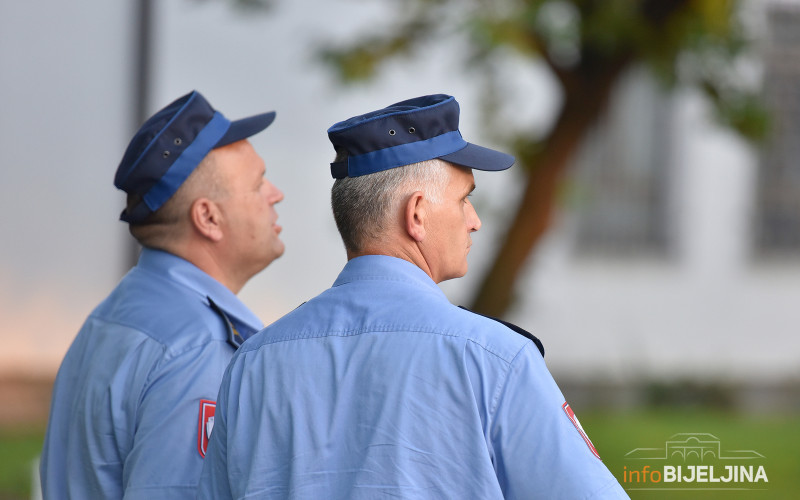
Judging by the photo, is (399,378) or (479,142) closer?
(399,378)

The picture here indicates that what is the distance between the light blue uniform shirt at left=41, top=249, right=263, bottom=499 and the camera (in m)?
1.44

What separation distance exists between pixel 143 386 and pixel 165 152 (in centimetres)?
46

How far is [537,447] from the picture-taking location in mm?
1031

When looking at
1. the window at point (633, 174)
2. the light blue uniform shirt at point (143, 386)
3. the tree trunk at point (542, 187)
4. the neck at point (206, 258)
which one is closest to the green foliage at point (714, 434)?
the tree trunk at point (542, 187)

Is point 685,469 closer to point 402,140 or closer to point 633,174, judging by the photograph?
point 402,140

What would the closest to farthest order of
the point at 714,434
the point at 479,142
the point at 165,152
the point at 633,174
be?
1. the point at 165,152
2. the point at 479,142
3. the point at 714,434
4. the point at 633,174

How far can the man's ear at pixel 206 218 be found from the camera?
1718 millimetres

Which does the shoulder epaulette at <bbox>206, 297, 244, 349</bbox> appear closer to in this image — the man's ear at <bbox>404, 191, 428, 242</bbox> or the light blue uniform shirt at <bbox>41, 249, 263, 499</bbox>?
the light blue uniform shirt at <bbox>41, 249, 263, 499</bbox>

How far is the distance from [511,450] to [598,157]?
6.86m

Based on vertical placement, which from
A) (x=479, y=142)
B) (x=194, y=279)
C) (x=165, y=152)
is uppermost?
(x=479, y=142)

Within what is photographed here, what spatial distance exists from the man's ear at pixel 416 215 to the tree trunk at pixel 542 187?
9.94 feet

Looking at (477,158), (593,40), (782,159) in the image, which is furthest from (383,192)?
(782,159)

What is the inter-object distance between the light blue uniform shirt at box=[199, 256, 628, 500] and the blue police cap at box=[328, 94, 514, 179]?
14cm

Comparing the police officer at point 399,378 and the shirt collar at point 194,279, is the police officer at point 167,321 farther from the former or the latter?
the police officer at point 399,378
